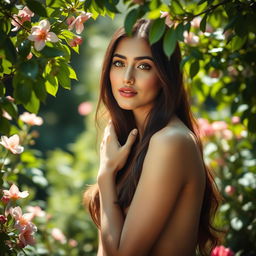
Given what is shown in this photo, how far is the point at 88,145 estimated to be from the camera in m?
5.27

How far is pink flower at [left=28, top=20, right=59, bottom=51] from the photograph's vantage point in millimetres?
1695

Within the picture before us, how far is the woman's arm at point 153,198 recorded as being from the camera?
190cm

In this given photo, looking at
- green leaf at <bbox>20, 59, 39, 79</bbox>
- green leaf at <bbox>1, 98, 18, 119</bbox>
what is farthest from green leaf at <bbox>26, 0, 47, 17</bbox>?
green leaf at <bbox>1, 98, 18, 119</bbox>

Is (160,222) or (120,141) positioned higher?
(120,141)

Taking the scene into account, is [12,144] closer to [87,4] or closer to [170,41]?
[87,4]

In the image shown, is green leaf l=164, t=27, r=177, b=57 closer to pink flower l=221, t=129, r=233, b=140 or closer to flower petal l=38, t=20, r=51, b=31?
flower petal l=38, t=20, r=51, b=31

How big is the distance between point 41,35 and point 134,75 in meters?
0.51

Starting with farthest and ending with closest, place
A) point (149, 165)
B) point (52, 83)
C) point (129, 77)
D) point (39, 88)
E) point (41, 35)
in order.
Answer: point (129, 77), point (149, 165), point (52, 83), point (41, 35), point (39, 88)

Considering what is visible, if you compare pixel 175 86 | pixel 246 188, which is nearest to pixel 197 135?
pixel 175 86

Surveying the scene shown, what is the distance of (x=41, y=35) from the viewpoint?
172 centimetres

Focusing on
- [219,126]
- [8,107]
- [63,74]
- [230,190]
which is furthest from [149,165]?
[219,126]

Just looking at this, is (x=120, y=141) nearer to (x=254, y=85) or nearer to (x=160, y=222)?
(x=160, y=222)

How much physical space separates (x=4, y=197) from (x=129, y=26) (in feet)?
3.14

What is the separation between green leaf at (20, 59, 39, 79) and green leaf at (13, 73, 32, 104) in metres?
0.05
